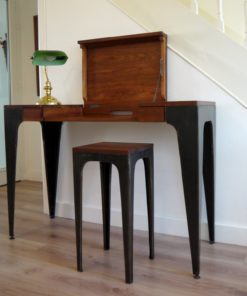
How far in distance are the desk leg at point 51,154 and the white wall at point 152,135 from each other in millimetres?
45

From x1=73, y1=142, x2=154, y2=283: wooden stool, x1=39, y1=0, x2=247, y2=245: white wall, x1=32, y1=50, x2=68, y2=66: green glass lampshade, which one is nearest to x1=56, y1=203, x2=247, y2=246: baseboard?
x1=39, y1=0, x2=247, y2=245: white wall

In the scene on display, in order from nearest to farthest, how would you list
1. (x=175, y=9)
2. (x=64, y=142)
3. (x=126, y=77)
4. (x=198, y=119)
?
(x=198, y=119) → (x=175, y=9) → (x=126, y=77) → (x=64, y=142)

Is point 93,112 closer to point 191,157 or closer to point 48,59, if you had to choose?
point 48,59

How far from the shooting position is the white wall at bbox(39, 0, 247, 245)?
6.44 ft

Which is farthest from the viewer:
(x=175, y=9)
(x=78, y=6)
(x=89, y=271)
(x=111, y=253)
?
(x=78, y=6)

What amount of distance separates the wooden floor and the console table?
0.12 m

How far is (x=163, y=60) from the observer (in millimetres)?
2045

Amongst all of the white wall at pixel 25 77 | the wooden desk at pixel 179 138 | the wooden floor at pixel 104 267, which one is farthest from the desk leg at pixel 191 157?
the white wall at pixel 25 77

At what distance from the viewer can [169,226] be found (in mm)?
2170

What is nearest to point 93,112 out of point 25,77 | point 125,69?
point 125,69

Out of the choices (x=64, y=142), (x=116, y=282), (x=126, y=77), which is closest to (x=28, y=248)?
(x=116, y=282)

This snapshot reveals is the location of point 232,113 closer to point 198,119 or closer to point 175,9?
point 198,119

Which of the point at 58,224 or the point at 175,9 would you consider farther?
the point at 58,224

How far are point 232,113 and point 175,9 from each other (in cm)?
70
